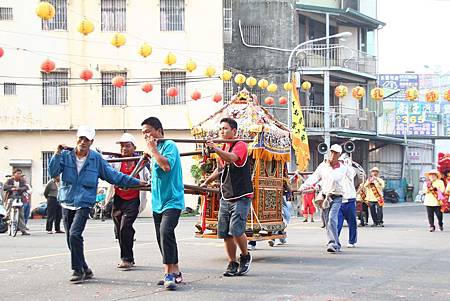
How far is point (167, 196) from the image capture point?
391 inches

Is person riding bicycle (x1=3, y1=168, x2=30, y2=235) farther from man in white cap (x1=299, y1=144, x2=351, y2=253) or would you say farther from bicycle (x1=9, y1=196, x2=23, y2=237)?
man in white cap (x1=299, y1=144, x2=351, y2=253)

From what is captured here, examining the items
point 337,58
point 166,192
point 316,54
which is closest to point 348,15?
point 337,58

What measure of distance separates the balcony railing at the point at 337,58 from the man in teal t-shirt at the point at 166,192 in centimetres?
3017

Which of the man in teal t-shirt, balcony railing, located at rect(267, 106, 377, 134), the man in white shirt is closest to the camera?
the man in teal t-shirt

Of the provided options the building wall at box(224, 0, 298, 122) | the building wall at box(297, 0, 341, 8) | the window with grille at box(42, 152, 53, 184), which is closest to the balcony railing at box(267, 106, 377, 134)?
the building wall at box(224, 0, 298, 122)

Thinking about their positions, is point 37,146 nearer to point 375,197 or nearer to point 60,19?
point 60,19

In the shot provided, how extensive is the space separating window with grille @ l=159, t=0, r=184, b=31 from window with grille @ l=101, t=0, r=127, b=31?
172 cm

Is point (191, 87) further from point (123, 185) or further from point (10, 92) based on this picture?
point (123, 185)

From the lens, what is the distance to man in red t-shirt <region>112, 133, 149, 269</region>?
11648 millimetres

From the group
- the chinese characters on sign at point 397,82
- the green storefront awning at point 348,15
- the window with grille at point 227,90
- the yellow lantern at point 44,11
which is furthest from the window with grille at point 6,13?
the chinese characters on sign at point 397,82

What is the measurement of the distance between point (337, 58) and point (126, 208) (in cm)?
3331

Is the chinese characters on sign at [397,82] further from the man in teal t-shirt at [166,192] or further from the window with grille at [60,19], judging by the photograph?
the man in teal t-shirt at [166,192]

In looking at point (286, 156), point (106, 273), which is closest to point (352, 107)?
point (286, 156)

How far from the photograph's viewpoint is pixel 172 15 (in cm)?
3678
